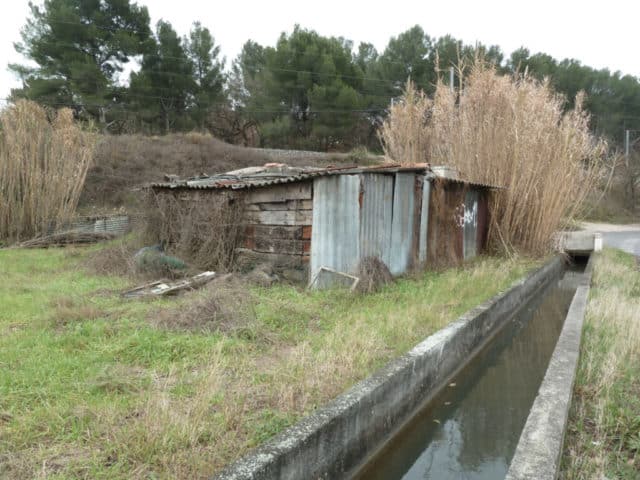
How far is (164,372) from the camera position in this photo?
3863 mm

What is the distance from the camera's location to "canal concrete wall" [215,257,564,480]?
8.53ft

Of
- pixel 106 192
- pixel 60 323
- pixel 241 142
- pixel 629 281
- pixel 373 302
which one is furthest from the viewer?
pixel 241 142

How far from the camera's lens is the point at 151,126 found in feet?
91.4

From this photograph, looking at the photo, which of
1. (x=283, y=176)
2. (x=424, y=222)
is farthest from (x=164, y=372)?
(x=424, y=222)

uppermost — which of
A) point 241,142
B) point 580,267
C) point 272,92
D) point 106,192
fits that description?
point 272,92

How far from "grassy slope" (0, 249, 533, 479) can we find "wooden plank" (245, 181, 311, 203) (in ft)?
6.27

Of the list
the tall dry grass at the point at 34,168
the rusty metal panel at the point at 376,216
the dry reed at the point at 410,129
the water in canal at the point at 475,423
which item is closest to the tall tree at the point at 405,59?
the dry reed at the point at 410,129

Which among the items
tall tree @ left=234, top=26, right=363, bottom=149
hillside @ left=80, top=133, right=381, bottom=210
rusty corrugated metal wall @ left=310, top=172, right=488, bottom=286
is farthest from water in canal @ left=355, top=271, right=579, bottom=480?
tall tree @ left=234, top=26, right=363, bottom=149

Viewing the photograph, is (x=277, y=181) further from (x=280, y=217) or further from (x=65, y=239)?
(x=65, y=239)

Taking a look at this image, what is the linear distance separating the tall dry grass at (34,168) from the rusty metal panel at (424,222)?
10020mm

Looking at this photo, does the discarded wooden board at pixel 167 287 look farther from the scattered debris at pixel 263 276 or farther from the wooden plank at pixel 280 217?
the wooden plank at pixel 280 217

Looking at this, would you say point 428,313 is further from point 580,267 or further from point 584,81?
point 584,81

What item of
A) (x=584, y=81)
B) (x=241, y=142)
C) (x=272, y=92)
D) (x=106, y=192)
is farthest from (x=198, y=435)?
(x=584, y=81)

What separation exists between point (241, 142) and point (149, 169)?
41.1 ft
